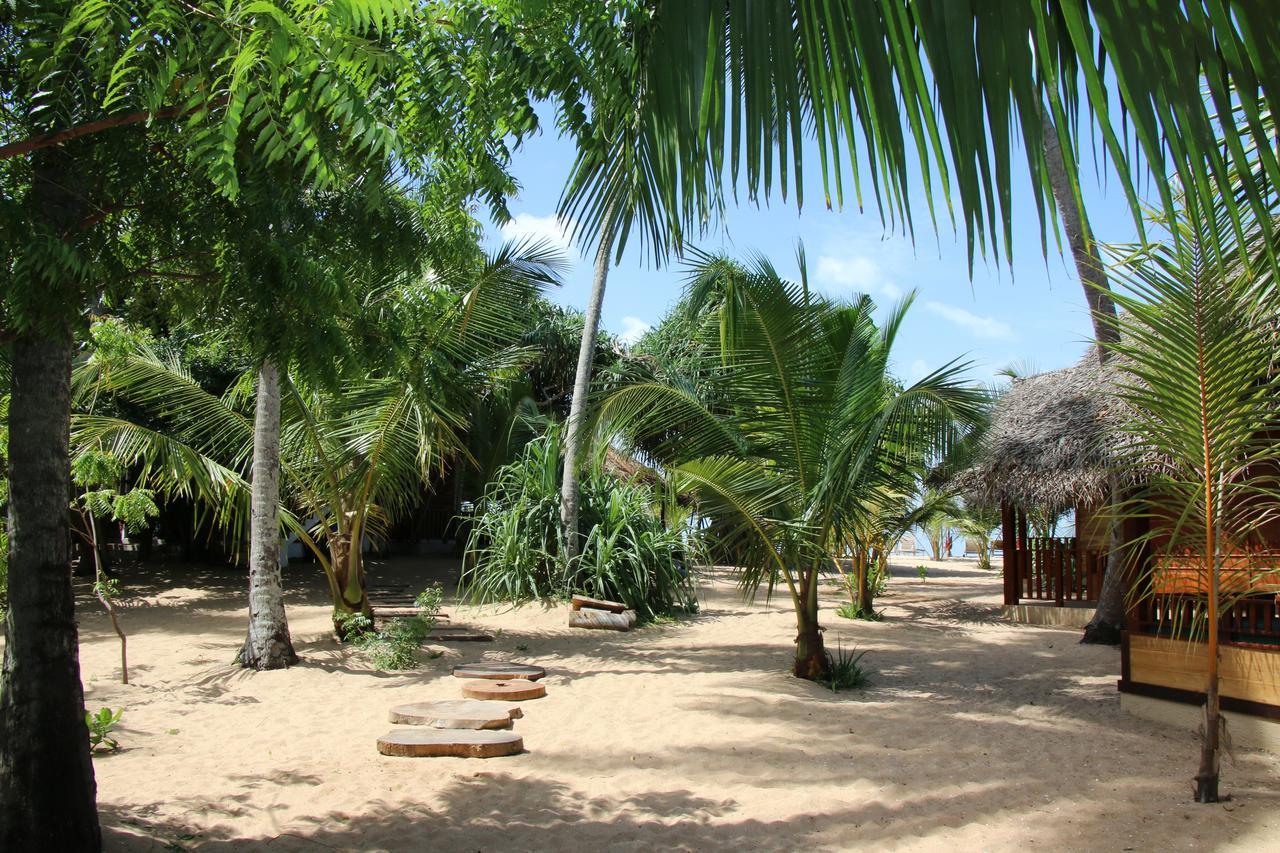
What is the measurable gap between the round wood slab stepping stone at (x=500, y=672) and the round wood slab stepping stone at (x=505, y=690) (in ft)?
1.58

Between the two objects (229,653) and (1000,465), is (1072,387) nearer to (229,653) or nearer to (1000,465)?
(1000,465)

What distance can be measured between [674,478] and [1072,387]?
5574mm

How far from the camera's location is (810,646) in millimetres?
8547

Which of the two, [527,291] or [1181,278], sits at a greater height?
[527,291]

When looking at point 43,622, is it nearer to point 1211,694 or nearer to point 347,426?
point 1211,694

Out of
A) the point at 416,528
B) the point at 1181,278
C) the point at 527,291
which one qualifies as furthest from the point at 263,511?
the point at 416,528

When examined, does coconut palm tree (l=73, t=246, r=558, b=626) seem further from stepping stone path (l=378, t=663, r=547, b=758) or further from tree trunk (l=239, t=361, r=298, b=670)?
stepping stone path (l=378, t=663, r=547, b=758)

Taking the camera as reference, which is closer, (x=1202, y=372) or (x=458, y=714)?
(x=1202, y=372)

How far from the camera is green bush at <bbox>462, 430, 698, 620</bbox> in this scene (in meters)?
12.2

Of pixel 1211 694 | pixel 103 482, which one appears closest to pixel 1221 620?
pixel 1211 694

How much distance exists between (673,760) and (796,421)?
10.3 feet

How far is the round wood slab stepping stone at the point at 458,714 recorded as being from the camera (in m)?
6.68

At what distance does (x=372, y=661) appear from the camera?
9.33 metres

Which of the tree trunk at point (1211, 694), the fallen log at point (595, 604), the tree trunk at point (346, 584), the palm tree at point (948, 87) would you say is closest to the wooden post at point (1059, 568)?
the fallen log at point (595, 604)
